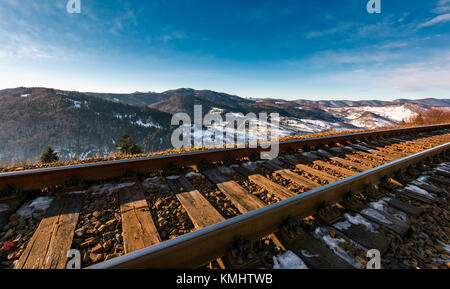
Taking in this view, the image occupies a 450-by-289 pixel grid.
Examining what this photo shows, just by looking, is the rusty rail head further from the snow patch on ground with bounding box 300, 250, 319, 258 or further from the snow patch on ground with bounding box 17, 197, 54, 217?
the snow patch on ground with bounding box 300, 250, 319, 258

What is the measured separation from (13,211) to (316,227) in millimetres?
3164

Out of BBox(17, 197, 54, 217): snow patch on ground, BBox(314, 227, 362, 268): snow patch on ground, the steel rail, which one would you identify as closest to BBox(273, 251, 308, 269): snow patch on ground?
the steel rail

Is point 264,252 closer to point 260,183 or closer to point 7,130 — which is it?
point 260,183

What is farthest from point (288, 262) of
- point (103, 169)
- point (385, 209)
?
point (103, 169)

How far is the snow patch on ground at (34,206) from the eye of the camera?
202 cm

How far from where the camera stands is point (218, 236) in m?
1.49

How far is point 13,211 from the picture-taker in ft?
6.70

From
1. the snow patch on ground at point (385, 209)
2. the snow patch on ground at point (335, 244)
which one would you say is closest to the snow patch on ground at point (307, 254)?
the snow patch on ground at point (335, 244)

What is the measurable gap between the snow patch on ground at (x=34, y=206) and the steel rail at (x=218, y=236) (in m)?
1.56

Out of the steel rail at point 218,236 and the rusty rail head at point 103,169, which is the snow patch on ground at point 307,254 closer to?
the steel rail at point 218,236

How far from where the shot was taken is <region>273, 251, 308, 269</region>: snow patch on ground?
1504 mm
